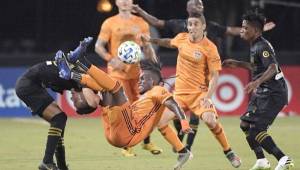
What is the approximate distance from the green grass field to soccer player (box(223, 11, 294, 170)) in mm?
635

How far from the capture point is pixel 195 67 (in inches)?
512

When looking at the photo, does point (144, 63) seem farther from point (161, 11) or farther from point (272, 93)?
point (161, 11)

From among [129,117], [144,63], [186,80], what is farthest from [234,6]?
[129,117]

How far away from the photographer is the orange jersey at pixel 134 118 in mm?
11711

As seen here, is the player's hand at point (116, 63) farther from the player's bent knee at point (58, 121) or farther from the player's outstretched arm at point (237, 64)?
the player's bent knee at point (58, 121)

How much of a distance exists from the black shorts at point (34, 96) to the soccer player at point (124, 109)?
487 mm

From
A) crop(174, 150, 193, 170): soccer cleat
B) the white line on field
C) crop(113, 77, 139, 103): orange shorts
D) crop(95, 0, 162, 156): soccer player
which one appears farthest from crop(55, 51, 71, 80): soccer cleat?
the white line on field

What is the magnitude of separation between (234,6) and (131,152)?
1039 centimetres

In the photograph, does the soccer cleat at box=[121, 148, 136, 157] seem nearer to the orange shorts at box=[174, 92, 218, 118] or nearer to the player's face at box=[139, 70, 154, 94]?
the player's face at box=[139, 70, 154, 94]

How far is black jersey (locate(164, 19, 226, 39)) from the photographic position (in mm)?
14523

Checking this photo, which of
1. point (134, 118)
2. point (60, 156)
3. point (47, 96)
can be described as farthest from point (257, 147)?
point (47, 96)

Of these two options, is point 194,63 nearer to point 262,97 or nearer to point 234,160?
point 262,97

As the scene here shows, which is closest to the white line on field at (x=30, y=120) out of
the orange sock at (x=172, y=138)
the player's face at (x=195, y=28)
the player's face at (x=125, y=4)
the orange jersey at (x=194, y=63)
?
the player's face at (x=125, y=4)

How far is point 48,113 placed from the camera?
1159cm
